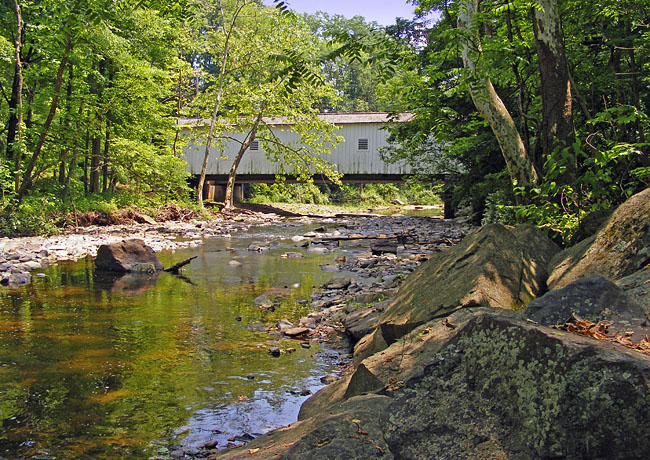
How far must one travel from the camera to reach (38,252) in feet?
37.3

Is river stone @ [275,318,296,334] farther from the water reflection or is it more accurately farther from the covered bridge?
the covered bridge

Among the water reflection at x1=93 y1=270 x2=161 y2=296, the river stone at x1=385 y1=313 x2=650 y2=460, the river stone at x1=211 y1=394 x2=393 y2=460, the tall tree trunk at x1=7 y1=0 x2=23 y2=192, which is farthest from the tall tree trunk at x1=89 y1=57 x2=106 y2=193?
the river stone at x1=385 y1=313 x2=650 y2=460

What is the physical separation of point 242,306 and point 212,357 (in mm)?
2232

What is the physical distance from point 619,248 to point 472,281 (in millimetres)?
968

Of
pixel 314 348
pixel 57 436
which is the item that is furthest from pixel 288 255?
pixel 57 436

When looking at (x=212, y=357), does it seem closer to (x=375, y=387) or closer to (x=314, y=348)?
(x=314, y=348)

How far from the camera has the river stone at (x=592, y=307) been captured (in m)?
2.35

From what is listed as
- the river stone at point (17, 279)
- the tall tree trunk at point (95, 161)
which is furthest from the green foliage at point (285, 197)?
the river stone at point (17, 279)

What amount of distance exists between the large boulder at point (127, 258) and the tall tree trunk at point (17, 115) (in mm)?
5227

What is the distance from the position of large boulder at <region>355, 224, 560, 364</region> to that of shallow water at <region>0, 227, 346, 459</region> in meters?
0.84

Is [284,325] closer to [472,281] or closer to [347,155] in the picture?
[472,281]

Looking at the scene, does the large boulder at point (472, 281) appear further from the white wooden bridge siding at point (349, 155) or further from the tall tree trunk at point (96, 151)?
the white wooden bridge siding at point (349, 155)

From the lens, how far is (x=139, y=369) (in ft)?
14.9

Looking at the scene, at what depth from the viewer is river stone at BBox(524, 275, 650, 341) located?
2.35m
